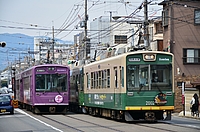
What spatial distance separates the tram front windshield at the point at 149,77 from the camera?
20.3 meters

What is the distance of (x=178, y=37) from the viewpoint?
40.7 metres

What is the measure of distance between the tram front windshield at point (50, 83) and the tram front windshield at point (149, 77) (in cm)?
905

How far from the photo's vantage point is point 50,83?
2850cm

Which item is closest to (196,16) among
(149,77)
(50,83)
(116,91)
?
(50,83)

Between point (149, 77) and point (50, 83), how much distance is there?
973 centimetres

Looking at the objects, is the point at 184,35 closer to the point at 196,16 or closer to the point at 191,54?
the point at 191,54

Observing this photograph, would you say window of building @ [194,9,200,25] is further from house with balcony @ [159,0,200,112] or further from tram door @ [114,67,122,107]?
tram door @ [114,67,122,107]

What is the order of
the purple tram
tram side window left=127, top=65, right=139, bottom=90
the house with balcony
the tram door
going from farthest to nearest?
the house with balcony → the purple tram → the tram door → tram side window left=127, top=65, right=139, bottom=90

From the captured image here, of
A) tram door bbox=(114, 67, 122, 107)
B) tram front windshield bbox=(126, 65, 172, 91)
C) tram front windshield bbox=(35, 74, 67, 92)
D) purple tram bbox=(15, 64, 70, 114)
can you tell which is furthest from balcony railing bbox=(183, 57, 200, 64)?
tram front windshield bbox=(126, 65, 172, 91)

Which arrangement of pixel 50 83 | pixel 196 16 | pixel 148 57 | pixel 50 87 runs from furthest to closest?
1. pixel 196 16
2. pixel 50 83
3. pixel 50 87
4. pixel 148 57

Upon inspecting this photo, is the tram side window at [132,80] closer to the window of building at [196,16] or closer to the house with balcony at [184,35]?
the house with balcony at [184,35]

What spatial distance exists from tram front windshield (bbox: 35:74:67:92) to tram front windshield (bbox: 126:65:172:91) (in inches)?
356

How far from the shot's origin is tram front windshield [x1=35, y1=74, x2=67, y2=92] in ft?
93.2

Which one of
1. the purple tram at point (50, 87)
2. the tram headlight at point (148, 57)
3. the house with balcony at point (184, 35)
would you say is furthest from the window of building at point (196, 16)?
the tram headlight at point (148, 57)
